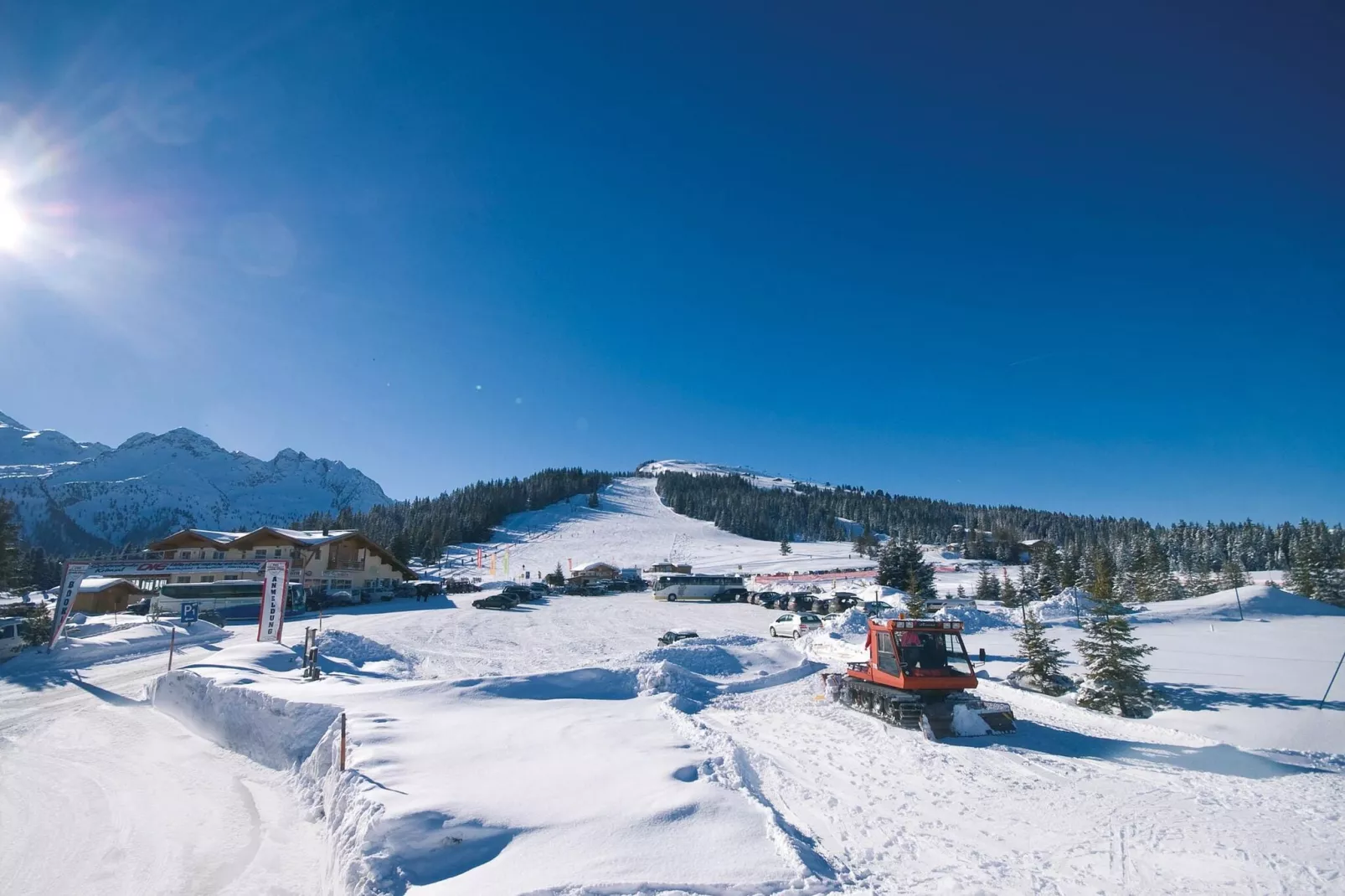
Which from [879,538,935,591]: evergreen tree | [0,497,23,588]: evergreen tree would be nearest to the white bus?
[879,538,935,591]: evergreen tree

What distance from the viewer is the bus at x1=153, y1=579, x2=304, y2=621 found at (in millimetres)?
41938

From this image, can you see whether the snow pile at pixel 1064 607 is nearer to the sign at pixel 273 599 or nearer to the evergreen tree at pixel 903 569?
the evergreen tree at pixel 903 569

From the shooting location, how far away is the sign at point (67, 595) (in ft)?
88.3

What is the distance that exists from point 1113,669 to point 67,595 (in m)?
39.2

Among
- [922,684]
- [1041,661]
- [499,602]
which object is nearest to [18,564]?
[499,602]

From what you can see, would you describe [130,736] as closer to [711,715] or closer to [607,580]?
[711,715]

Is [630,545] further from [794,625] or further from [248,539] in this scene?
[794,625]

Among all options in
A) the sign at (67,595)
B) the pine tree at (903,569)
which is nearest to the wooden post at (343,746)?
the sign at (67,595)

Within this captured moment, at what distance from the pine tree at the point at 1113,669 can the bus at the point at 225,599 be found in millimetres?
44510

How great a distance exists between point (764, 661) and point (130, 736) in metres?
18.0

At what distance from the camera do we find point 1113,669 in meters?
17.8

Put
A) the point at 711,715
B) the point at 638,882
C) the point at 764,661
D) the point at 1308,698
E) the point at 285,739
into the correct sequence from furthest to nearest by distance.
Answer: the point at 764,661, the point at 1308,698, the point at 711,715, the point at 285,739, the point at 638,882

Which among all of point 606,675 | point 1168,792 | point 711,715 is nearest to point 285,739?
point 606,675

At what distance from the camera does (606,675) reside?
18656 mm
